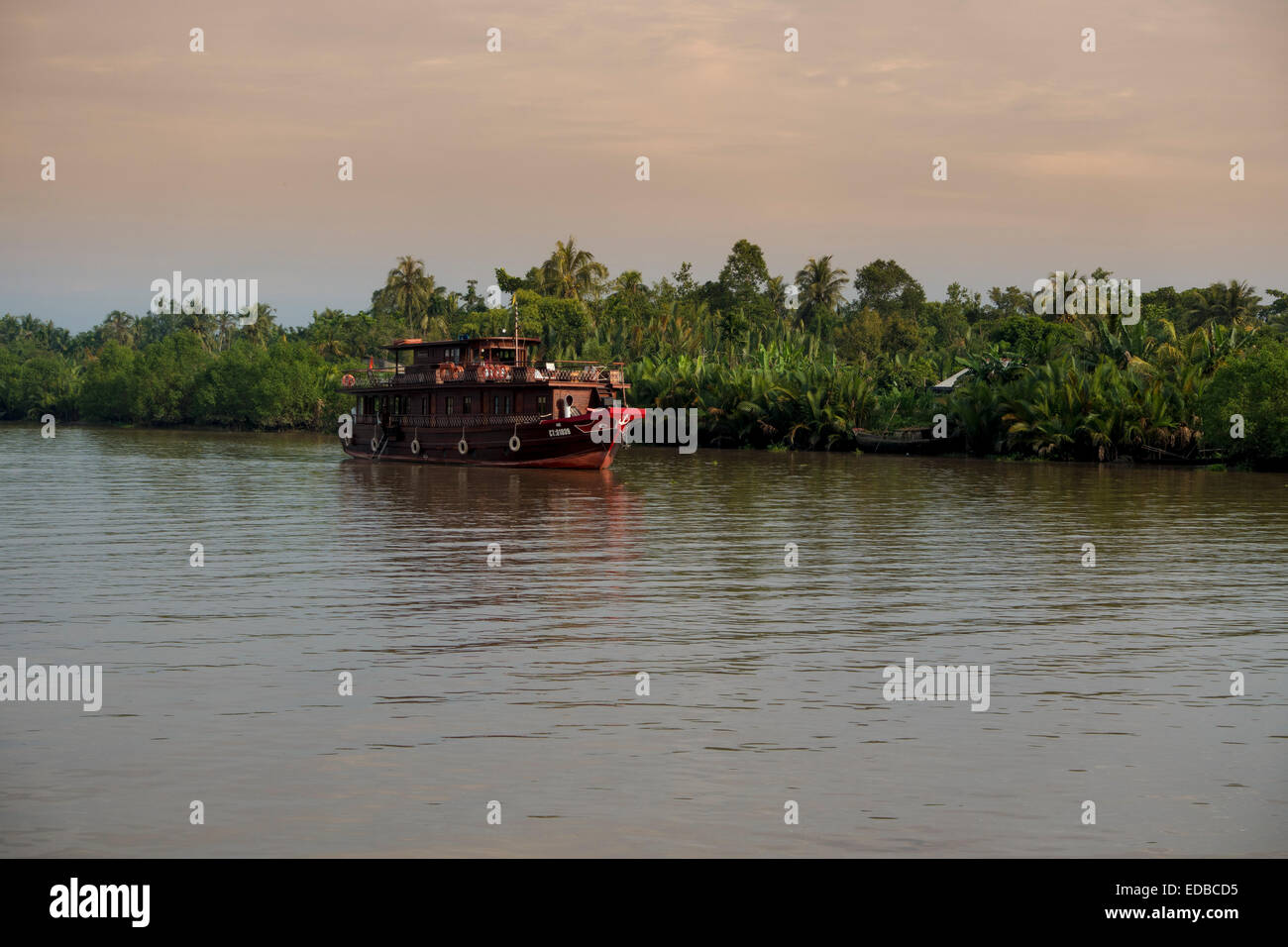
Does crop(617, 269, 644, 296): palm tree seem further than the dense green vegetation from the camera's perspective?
Yes

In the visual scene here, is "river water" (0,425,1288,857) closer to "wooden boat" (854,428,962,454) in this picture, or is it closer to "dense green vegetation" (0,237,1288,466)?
"dense green vegetation" (0,237,1288,466)

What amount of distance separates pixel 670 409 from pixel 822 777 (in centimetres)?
7365

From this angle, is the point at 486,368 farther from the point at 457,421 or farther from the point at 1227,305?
the point at 1227,305

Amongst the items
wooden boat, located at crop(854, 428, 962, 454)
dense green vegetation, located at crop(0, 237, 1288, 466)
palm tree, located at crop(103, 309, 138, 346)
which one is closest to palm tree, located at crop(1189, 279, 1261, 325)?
dense green vegetation, located at crop(0, 237, 1288, 466)

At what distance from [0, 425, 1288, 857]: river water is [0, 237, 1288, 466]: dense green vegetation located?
3057 centimetres

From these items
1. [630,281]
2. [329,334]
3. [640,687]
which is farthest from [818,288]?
[640,687]

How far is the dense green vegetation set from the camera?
195ft

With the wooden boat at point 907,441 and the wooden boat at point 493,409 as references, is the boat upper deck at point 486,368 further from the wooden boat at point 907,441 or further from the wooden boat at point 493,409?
the wooden boat at point 907,441

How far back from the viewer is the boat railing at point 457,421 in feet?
180

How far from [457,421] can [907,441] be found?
26.9 m

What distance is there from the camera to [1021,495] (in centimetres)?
4034
